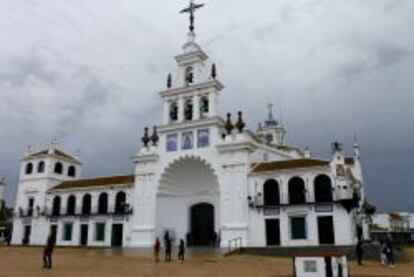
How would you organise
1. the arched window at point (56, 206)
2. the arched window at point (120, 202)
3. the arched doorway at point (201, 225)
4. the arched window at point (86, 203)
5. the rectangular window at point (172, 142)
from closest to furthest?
the arched doorway at point (201, 225) → the rectangular window at point (172, 142) → the arched window at point (120, 202) → the arched window at point (86, 203) → the arched window at point (56, 206)

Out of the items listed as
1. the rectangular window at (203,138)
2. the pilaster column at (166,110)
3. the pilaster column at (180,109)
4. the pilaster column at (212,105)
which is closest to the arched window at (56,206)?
the pilaster column at (166,110)

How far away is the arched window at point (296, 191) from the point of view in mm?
31016

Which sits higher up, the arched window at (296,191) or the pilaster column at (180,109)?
the pilaster column at (180,109)

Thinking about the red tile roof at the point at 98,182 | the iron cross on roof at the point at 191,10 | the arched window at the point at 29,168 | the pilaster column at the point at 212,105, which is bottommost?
the red tile roof at the point at 98,182

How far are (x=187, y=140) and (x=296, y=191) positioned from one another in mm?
9705

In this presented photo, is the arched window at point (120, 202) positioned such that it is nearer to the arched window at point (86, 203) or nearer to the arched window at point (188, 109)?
the arched window at point (86, 203)

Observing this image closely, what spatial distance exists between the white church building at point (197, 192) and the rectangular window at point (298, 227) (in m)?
0.07

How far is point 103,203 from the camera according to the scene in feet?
131

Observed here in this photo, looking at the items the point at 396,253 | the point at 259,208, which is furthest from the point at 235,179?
the point at 396,253

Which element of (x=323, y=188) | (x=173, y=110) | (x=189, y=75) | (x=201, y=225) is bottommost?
(x=201, y=225)

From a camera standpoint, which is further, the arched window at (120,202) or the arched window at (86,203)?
the arched window at (86,203)

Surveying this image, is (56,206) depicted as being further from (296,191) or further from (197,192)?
(296,191)

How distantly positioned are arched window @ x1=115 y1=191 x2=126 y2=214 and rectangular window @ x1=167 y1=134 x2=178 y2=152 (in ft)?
21.4

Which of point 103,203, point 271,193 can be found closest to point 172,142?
point 271,193
